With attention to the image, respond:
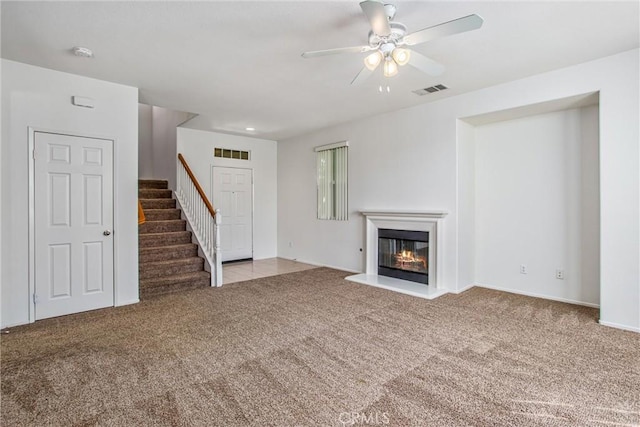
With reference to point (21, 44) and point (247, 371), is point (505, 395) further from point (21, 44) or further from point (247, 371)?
point (21, 44)

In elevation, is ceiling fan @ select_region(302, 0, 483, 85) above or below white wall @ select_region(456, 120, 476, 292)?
above

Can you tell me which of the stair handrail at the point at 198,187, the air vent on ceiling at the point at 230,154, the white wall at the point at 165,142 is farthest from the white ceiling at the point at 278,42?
the air vent on ceiling at the point at 230,154

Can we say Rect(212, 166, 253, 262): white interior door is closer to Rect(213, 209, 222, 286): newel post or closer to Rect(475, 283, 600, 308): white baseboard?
Rect(213, 209, 222, 286): newel post

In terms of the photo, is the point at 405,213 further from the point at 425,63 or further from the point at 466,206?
the point at 425,63

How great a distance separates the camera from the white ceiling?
2.49m

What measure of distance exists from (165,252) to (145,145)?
3.76 meters

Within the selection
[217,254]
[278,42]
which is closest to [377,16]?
[278,42]

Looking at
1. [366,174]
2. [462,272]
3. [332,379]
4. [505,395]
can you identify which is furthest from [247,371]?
[366,174]

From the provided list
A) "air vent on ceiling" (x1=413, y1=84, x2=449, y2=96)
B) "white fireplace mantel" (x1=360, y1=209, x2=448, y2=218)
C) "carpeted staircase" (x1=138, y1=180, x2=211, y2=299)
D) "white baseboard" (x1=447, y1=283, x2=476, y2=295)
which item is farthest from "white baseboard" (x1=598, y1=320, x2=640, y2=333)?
"carpeted staircase" (x1=138, y1=180, x2=211, y2=299)

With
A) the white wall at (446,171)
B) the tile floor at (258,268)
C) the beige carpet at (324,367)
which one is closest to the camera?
the beige carpet at (324,367)

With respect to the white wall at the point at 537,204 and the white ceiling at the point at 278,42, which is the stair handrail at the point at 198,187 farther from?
the white wall at the point at 537,204

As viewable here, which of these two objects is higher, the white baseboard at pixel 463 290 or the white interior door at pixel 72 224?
the white interior door at pixel 72 224

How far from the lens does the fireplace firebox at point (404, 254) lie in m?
4.98

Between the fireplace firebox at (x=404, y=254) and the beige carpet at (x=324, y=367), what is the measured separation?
1116 millimetres
